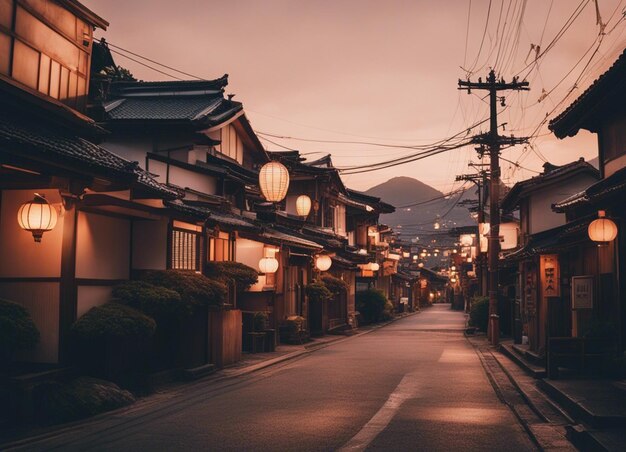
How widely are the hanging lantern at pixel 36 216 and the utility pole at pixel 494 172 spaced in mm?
25068

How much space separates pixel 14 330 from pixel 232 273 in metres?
11.6

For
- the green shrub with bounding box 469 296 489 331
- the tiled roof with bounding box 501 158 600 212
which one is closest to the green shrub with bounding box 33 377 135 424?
the tiled roof with bounding box 501 158 600 212

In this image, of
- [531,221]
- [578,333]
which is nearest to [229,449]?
[578,333]

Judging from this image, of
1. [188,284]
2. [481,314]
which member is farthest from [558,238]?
[481,314]

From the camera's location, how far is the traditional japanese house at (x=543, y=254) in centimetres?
2414

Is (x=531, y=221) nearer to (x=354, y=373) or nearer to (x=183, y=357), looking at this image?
(x=354, y=373)

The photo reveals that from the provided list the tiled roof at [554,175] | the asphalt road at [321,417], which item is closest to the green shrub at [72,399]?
the asphalt road at [321,417]

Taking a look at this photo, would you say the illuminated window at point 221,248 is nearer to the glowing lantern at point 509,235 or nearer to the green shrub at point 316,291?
the green shrub at point 316,291

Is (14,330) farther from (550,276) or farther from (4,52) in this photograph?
(550,276)

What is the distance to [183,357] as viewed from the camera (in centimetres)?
1975

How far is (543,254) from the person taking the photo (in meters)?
24.9

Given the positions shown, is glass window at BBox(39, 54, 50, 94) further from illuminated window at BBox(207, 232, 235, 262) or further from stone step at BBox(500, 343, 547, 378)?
stone step at BBox(500, 343, 547, 378)

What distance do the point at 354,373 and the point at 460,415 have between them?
7.97m

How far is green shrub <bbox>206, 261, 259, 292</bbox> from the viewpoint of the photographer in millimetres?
23500
